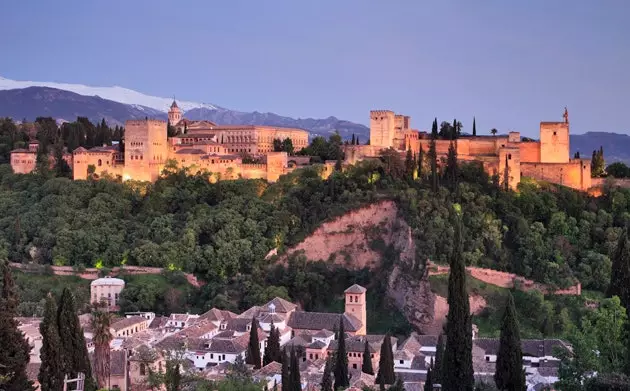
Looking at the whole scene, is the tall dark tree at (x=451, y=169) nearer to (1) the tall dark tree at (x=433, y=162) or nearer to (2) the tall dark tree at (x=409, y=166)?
(1) the tall dark tree at (x=433, y=162)

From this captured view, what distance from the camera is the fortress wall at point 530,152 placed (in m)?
53.0

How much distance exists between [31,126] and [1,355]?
48992mm

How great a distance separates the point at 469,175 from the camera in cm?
5056

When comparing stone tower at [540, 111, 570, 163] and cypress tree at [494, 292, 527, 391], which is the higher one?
stone tower at [540, 111, 570, 163]

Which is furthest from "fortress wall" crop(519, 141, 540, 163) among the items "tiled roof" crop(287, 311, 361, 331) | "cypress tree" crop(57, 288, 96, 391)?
"cypress tree" crop(57, 288, 96, 391)

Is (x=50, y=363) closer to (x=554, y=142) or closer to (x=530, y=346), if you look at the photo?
(x=530, y=346)

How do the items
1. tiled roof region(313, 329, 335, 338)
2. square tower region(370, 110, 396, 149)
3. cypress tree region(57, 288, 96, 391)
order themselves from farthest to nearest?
square tower region(370, 110, 396, 149) < tiled roof region(313, 329, 335, 338) < cypress tree region(57, 288, 96, 391)

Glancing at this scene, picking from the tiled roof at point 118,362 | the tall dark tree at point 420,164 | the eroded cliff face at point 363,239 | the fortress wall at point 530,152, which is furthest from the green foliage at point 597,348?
the fortress wall at point 530,152

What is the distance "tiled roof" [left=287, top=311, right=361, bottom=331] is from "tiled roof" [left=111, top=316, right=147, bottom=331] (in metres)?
6.68

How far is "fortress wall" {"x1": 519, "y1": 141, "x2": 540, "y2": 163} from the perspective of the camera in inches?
2087

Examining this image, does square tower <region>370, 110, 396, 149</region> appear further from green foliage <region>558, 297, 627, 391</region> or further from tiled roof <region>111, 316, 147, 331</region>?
green foliage <region>558, 297, 627, 391</region>

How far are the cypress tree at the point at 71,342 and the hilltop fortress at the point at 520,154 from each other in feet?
95.4

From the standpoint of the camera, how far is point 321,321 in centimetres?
4012

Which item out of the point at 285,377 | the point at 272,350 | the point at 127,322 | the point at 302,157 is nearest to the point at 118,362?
the point at 285,377
